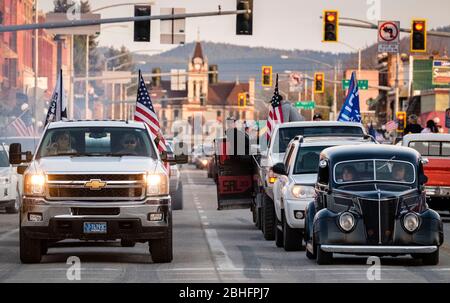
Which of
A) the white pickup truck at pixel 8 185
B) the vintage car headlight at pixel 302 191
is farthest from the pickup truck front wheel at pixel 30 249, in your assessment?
the white pickup truck at pixel 8 185

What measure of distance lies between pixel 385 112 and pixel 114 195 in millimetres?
118558

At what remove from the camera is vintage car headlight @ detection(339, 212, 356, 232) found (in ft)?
63.1

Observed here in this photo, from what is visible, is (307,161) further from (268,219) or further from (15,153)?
(15,153)

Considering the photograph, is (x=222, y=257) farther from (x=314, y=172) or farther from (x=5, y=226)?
(x=5, y=226)

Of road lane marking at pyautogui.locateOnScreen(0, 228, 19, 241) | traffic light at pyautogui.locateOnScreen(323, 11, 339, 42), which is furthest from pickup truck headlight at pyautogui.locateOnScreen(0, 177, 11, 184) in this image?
traffic light at pyautogui.locateOnScreen(323, 11, 339, 42)

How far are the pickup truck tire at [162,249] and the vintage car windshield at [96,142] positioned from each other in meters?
1.34

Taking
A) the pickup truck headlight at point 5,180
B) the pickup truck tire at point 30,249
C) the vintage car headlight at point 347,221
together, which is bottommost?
the pickup truck headlight at point 5,180

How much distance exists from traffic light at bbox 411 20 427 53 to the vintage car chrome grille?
27369mm

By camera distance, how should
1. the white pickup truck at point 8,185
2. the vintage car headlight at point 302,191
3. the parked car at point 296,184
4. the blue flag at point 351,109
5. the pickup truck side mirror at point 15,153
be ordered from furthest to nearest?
the blue flag at point 351,109 < the white pickup truck at point 8,185 < the vintage car headlight at point 302,191 < the parked car at point 296,184 < the pickup truck side mirror at point 15,153

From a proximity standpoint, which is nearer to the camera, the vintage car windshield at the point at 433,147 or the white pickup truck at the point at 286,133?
the white pickup truck at the point at 286,133

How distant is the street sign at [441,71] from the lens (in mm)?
74581

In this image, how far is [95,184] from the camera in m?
19.7

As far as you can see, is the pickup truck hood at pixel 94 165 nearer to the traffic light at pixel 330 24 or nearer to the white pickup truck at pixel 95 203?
the white pickup truck at pixel 95 203

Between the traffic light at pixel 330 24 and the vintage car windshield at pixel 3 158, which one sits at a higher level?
the traffic light at pixel 330 24
